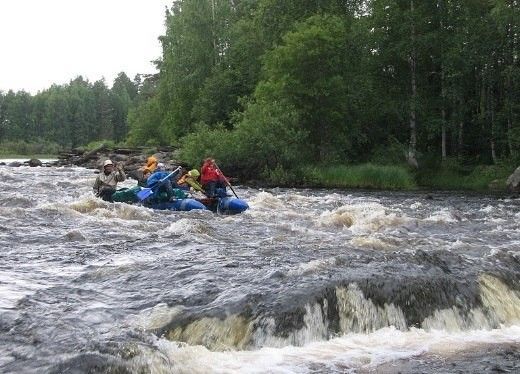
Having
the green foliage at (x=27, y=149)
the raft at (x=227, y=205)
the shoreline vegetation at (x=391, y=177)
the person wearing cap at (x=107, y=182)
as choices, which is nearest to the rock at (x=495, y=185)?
the shoreline vegetation at (x=391, y=177)

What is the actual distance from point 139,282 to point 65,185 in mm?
14619

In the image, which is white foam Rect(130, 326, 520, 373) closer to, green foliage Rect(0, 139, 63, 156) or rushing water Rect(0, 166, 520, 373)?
rushing water Rect(0, 166, 520, 373)

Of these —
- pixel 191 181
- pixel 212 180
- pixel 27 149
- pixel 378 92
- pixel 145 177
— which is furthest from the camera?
pixel 27 149

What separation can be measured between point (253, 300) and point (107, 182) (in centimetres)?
917

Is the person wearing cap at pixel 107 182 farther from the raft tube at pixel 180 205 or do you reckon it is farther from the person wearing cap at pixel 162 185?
the raft tube at pixel 180 205

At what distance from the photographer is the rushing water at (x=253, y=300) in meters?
4.96

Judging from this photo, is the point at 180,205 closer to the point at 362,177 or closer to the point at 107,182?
the point at 107,182

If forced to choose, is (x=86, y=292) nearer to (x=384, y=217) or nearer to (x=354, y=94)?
(x=384, y=217)

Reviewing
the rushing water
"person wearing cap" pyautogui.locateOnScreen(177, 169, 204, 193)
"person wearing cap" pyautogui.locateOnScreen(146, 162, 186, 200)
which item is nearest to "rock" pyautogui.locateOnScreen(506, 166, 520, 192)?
the rushing water

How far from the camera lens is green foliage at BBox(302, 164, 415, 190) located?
2280cm

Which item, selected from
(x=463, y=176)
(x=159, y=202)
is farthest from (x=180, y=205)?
(x=463, y=176)

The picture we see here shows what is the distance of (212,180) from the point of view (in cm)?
1466

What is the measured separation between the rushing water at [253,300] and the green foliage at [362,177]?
463 inches

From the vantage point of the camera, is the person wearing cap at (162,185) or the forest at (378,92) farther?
the forest at (378,92)
